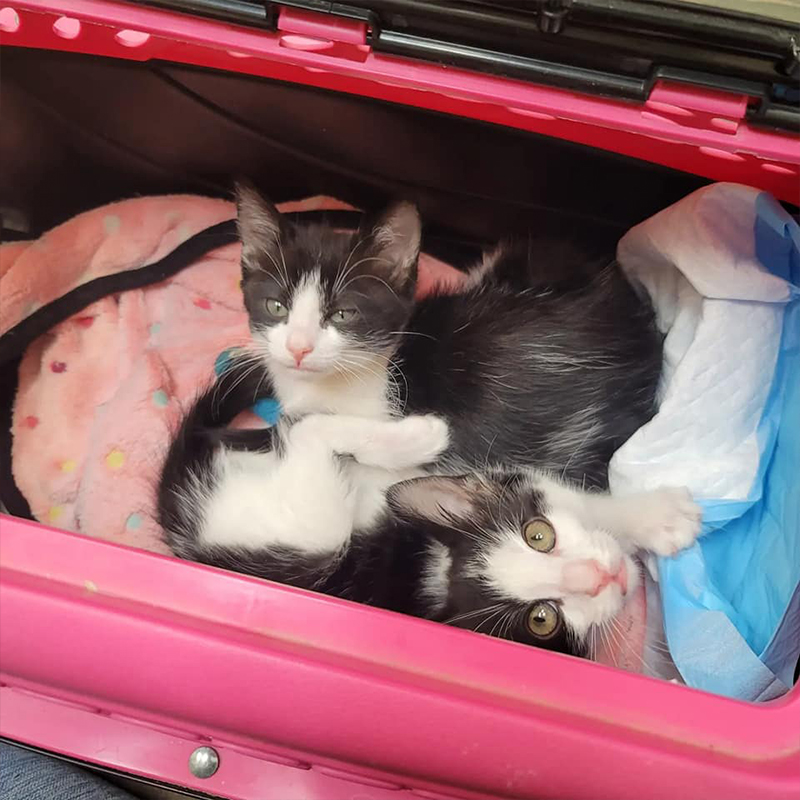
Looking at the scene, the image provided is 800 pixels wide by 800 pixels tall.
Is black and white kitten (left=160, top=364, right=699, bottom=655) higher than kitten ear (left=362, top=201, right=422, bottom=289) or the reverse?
the reverse

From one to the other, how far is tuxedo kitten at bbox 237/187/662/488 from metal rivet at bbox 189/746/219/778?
1.77 ft

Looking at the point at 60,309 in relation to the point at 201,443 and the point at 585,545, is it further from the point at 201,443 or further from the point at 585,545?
the point at 585,545

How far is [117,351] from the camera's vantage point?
4.62 ft

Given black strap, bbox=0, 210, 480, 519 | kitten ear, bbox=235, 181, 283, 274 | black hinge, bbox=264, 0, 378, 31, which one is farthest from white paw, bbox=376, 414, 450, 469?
black hinge, bbox=264, 0, 378, 31

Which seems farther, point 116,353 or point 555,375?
point 116,353

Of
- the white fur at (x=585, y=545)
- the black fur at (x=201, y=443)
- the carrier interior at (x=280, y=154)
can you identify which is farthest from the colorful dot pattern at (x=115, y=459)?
the white fur at (x=585, y=545)

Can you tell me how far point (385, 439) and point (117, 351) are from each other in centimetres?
62

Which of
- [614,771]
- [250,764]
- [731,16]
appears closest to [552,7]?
[731,16]

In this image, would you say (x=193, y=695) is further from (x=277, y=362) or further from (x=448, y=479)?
(x=277, y=362)

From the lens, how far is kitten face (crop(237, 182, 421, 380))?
44.1 inches

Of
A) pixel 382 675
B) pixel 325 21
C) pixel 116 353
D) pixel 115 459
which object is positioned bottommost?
pixel 115 459

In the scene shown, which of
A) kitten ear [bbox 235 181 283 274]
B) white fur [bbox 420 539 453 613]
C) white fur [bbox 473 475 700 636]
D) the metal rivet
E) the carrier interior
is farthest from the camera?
the carrier interior

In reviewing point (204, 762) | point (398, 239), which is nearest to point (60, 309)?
point (398, 239)

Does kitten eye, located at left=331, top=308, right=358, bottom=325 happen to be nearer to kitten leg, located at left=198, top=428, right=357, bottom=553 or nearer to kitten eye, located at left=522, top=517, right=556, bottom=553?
kitten leg, located at left=198, top=428, right=357, bottom=553
